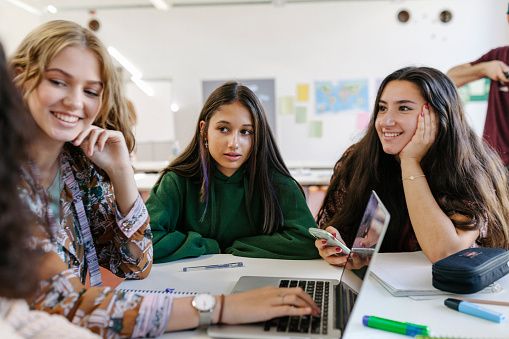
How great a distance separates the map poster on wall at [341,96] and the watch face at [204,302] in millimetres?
5739

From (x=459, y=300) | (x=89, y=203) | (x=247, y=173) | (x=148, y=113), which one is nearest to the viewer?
(x=459, y=300)

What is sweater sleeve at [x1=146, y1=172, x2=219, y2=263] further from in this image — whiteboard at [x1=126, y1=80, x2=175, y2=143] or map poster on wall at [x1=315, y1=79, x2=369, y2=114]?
whiteboard at [x1=126, y1=80, x2=175, y2=143]

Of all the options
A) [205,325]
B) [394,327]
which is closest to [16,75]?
[205,325]

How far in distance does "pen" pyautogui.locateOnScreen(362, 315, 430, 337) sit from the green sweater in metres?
0.54

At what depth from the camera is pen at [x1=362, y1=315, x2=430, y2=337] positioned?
0.85 metres

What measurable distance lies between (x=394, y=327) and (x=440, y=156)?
0.89m

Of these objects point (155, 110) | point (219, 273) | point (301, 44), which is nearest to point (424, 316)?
point (219, 273)

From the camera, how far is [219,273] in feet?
4.20

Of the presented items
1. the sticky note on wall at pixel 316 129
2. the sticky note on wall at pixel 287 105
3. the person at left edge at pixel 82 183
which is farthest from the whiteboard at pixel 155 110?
the person at left edge at pixel 82 183

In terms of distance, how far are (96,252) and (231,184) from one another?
59cm

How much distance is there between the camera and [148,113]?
669 cm

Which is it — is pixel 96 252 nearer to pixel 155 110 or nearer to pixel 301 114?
pixel 301 114

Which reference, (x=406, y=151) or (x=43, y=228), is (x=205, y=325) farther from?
(x=406, y=151)

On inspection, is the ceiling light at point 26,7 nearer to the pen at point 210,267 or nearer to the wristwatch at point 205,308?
the pen at point 210,267
